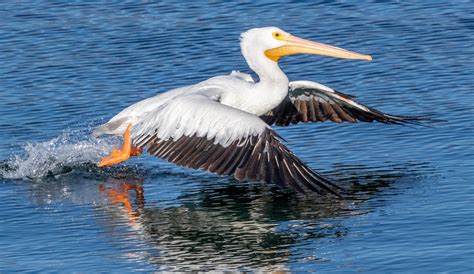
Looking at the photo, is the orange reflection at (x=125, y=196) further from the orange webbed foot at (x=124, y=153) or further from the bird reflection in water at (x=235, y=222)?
the orange webbed foot at (x=124, y=153)

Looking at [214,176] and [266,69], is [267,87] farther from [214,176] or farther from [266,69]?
[214,176]

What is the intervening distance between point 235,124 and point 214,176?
63.0 inches

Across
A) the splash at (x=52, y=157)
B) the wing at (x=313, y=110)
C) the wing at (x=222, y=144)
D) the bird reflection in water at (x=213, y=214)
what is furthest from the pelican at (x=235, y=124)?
the splash at (x=52, y=157)

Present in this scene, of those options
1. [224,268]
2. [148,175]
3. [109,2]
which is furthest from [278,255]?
[109,2]

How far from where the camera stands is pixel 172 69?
Answer: 13.4 meters

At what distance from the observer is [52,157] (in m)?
10.6

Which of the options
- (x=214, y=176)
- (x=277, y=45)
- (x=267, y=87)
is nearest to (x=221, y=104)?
(x=267, y=87)

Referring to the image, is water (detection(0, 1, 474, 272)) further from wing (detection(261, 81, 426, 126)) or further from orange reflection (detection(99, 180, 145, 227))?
wing (detection(261, 81, 426, 126))

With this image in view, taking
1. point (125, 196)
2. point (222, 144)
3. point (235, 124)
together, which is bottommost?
point (125, 196)

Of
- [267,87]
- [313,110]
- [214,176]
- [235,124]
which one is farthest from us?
[313,110]

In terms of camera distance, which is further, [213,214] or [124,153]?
[124,153]

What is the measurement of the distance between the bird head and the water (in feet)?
3.30

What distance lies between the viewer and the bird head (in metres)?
9.62

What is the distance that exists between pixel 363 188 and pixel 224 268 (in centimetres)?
227
